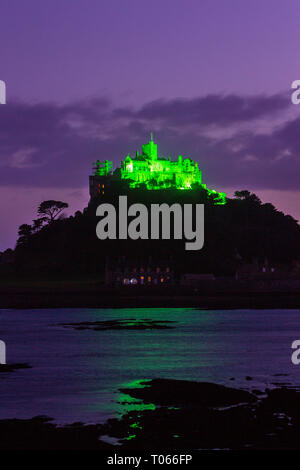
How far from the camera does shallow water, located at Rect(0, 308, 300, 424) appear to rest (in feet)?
94.3

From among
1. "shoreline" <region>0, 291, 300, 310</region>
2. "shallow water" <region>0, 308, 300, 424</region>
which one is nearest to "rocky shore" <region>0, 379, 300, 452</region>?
"shallow water" <region>0, 308, 300, 424</region>

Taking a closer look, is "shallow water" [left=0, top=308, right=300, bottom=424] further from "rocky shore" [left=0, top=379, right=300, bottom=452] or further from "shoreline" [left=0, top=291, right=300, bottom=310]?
"shoreline" [left=0, top=291, right=300, bottom=310]

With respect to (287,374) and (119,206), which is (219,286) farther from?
(287,374)

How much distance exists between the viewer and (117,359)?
43500 mm

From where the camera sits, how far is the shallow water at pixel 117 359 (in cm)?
2873

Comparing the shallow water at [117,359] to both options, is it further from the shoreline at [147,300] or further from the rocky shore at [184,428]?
the shoreline at [147,300]

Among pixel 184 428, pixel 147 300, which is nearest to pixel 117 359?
pixel 184 428

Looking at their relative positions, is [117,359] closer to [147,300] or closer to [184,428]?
[184,428]

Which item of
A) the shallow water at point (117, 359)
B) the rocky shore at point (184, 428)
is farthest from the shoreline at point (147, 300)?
the rocky shore at point (184, 428)

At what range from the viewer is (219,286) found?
128000 mm

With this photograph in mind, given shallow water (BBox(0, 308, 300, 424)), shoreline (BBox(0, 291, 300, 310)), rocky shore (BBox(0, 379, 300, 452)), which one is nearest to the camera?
rocky shore (BBox(0, 379, 300, 452))

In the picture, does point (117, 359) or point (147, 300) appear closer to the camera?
point (117, 359)

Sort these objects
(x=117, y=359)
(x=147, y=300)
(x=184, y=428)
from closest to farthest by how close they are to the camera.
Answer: (x=184, y=428) → (x=117, y=359) → (x=147, y=300)
